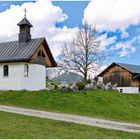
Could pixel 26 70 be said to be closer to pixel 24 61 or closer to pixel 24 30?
pixel 24 61

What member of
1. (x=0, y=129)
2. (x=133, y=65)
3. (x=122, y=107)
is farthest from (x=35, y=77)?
(x=133, y=65)

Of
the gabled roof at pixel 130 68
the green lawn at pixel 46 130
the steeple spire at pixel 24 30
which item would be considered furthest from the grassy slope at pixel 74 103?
the gabled roof at pixel 130 68

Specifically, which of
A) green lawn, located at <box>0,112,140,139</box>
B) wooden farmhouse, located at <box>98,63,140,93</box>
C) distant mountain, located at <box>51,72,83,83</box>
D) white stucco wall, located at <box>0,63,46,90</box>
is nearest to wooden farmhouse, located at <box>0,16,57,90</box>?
white stucco wall, located at <box>0,63,46,90</box>

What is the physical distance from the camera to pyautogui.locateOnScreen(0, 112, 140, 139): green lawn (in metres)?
12.8

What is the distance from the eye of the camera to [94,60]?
48.1 metres

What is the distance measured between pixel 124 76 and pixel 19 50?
2431cm

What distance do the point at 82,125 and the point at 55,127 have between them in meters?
1.62

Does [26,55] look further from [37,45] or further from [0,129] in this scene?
[0,129]

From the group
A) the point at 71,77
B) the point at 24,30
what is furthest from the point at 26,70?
the point at 71,77

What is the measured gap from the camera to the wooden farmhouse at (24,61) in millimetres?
30641

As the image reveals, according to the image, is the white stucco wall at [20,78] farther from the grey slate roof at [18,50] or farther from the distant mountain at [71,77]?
the distant mountain at [71,77]

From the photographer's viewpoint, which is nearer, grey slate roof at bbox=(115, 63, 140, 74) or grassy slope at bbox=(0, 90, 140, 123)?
grassy slope at bbox=(0, 90, 140, 123)

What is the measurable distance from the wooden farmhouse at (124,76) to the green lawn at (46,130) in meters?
35.3

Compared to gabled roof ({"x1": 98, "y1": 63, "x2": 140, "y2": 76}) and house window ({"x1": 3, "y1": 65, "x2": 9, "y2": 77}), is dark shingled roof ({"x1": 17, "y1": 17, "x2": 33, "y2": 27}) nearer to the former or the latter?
house window ({"x1": 3, "y1": 65, "x2": 9, "y2": 77})
